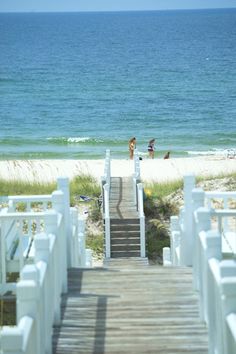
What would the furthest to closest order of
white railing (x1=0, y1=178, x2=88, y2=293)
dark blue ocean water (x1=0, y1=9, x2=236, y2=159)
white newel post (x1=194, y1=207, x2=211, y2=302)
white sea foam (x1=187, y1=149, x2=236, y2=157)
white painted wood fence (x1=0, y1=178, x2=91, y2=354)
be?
dark blue ocean water (x1=0, y1=9, x2=236, y2=159)
white sea foam (x1=187, y1=149, x2=236, y2=157)
white railing (x1=0, y1=178, x2=88, y2=293)
white newel post (x1=194, y1=207, x2=211, y2=302)
white painted wood fence (x1=0, y1=178, x2=91, y2=354)

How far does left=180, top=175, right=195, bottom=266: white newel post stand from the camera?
9984 mm

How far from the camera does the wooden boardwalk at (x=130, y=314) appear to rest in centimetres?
730

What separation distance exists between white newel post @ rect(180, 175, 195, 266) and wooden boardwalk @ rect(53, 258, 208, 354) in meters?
0.41

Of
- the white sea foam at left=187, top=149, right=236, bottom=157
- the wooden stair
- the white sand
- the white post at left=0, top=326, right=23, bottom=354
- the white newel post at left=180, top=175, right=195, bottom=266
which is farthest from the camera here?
the white sea foam at left=187, top=149, right=236, bottom=157

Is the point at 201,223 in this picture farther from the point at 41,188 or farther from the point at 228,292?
the point at 41,188

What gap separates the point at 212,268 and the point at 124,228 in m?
12.8

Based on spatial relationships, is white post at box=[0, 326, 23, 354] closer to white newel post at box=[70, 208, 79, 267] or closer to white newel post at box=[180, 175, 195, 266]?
white newel post at box=[180, 175, 195, 266]

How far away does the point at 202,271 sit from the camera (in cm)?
769

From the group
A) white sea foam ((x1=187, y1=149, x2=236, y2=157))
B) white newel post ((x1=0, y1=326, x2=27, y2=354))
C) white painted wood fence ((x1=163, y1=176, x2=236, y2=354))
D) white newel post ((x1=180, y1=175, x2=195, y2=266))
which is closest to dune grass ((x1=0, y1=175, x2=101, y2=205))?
white newel post ((x1=180, y1=175, x2=195, y2=266))

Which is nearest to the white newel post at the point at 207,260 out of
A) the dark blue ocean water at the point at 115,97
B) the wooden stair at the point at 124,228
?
the wooden stair at the point at 124,228

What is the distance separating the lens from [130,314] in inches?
320

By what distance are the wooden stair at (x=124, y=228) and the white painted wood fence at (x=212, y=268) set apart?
768cm

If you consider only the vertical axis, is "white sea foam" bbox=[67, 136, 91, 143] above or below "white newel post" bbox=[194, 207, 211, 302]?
above

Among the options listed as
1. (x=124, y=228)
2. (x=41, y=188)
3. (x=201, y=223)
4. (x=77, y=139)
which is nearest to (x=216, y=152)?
(x=77, y=139)
